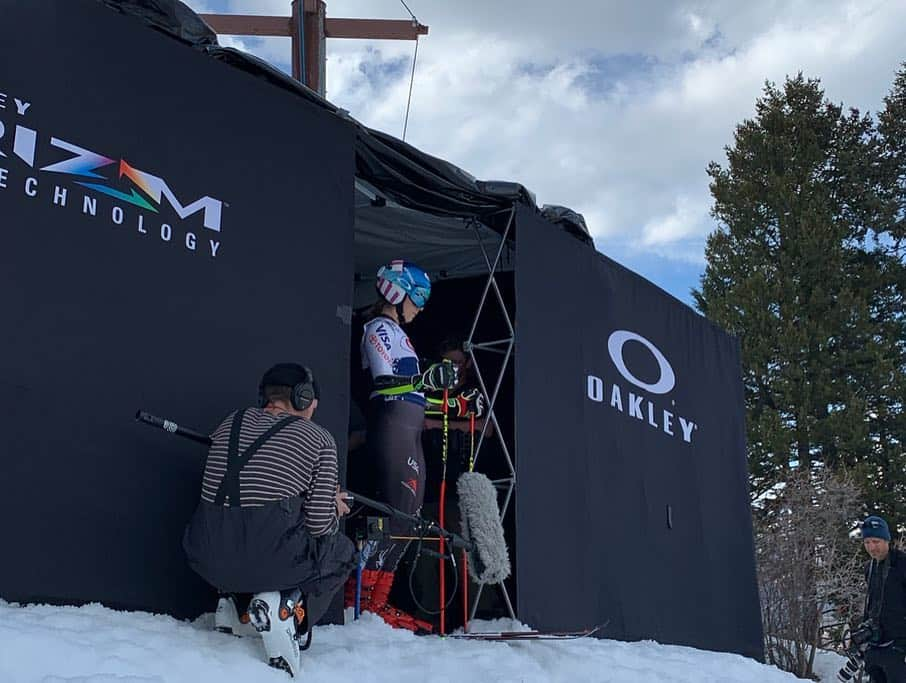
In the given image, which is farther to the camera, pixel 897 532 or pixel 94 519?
pixel 897 532

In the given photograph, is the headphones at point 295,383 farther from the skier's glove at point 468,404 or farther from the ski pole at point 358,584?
the skier's glove at point 468,404

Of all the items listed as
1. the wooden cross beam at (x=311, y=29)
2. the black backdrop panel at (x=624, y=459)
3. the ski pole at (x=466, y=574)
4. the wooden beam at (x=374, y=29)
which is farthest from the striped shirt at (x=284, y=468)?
the wooden beam at (x=374, y=29)

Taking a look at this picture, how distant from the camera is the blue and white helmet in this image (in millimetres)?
5160

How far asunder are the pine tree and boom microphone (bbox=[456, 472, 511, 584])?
1368cm

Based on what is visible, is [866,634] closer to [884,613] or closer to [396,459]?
[884,613]

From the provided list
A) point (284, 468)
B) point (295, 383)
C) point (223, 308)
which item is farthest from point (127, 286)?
point (284, 468)

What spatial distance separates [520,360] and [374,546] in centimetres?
147

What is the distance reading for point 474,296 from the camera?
262 inches

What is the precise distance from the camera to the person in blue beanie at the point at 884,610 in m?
5.94

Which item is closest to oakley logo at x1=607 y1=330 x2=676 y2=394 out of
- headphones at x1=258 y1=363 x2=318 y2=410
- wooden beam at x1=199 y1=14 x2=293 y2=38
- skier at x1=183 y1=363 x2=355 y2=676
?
headphones at x1=258 y1=363 x2=318 y2=410

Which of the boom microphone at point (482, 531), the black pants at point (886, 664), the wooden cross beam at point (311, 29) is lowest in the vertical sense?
the black pants at point (886, 664)

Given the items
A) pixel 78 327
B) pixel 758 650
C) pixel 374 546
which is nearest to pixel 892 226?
pixel 758 650

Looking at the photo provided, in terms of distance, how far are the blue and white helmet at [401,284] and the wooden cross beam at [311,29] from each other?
295 cm

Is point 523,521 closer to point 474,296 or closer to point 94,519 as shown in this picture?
point 474,296
